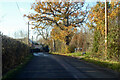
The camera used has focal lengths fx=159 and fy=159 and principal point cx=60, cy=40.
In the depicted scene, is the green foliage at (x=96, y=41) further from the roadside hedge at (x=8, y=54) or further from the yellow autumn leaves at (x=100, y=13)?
the roadside hedge at (x=8, y=54)

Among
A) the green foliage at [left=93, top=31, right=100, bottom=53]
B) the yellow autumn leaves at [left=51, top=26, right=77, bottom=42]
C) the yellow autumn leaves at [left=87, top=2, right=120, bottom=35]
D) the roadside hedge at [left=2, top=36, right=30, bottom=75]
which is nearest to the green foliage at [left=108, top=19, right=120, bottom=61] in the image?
the yellow autumn leaves at [left=87, top=2, right=120, bottom=35]

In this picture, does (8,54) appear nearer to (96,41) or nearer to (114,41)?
(114,41)

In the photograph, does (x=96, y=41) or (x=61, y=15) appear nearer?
(x=96, y=41)

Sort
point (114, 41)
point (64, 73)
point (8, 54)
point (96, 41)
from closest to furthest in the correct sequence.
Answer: point (64, 73)
point (8, 54)
point (114, 41)
point (96, 41)

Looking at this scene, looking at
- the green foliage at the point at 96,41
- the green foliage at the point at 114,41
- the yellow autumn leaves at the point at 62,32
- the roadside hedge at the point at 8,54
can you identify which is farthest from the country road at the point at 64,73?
the yellow autumn leaves at the point at 62,32

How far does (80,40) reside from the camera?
106ft

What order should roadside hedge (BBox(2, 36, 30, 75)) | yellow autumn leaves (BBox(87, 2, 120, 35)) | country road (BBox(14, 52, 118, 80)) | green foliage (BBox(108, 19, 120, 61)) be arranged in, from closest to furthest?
1. country road (BBox(14, 52, 118, 80))
2. roadside hedge (BBox(2, 36, 30, 75))
3. green foliage (BBox(108, 19, 120, 61))
4. yellow autumn leaves (BBox(87, 2, 120, 35))

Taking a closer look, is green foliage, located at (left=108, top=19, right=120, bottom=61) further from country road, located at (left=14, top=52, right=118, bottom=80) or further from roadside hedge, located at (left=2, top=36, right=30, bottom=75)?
roadside hedge, located at (left=2, top=36, right=30, bottom=75)

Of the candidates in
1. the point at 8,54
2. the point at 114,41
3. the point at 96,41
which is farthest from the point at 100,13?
the point at 8,54

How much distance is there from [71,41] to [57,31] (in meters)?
3.72

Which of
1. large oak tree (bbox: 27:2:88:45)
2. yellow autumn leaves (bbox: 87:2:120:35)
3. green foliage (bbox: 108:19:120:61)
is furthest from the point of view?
large oak tree (bbox: 27:2:88:45)

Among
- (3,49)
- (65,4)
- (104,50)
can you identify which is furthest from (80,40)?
(3,49)

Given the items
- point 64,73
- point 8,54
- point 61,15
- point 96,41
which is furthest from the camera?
point 61,15

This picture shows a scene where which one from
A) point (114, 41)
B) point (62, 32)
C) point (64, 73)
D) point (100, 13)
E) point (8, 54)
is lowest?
point (64, 73)
